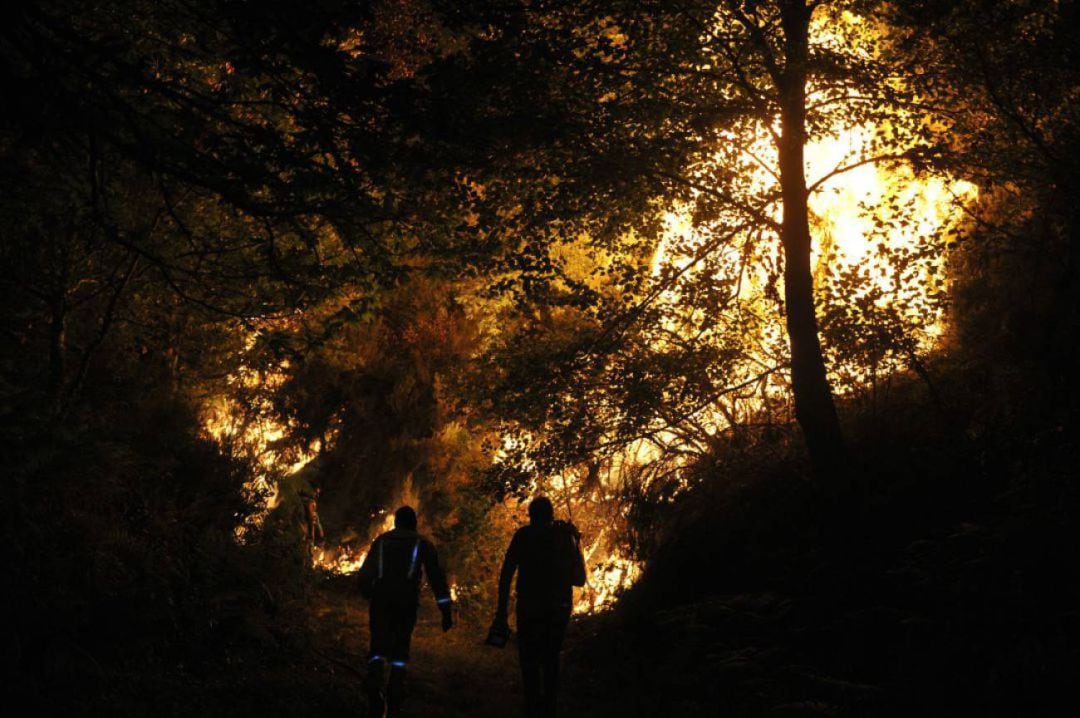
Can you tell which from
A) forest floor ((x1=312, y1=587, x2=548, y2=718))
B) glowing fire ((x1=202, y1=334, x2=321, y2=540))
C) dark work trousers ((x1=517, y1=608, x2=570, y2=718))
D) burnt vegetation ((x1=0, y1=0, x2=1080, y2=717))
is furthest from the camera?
glowing fire ((x1=202, y1=334, x2=321, y2=540))

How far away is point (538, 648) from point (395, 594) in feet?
4.92

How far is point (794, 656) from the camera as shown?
30.5 feet

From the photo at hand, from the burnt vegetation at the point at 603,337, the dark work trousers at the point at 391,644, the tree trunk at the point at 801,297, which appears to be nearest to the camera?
the burnt vegetation at the point at 603,337

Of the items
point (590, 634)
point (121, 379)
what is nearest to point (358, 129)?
point (121, 379)

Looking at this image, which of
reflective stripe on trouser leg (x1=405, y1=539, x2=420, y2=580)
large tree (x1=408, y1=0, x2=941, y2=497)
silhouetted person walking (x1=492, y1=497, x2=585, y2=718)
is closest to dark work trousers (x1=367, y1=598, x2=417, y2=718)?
reflective stripe on trouser leg (x1=405, y1=539, x2=420, y2=580)

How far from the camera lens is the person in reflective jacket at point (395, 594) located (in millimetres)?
9055

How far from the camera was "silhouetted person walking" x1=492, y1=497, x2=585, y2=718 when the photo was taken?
9.13 meters

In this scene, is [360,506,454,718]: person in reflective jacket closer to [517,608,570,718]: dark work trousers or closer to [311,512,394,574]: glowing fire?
[517,608,570,718]: dark work trousers

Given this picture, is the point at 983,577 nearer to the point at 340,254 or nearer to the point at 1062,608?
the point at 1062,608

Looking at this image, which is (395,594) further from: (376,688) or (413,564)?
(376,688)

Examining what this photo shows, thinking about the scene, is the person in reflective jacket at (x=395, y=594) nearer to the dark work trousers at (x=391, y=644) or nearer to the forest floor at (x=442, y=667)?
the dark work trousers at (x=391, y=644)

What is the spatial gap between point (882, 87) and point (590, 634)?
886cm

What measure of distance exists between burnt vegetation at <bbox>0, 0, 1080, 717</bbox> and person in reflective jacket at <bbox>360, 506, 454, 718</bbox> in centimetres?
118

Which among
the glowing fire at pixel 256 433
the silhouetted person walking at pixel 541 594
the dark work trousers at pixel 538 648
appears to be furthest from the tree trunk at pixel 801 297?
the glowing fire at pixel 256 433
